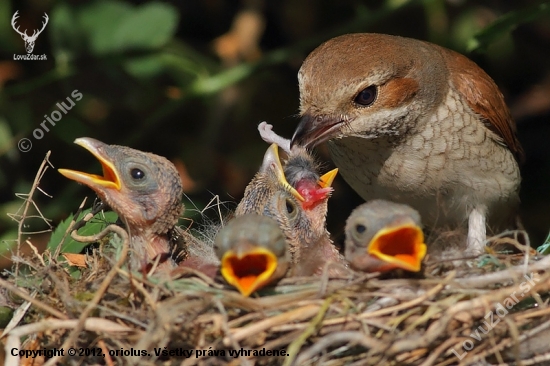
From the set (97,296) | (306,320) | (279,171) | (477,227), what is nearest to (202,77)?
(279,171)

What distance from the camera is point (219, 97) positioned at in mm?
5461

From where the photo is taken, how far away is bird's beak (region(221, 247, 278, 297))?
2.82 metres

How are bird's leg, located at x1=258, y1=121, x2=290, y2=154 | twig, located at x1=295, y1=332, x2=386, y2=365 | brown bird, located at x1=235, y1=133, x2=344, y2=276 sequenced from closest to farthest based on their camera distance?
twig, located at x1=295, y1=332, x2=386, y2=365 → brown bird, located at x1=235, y1=133, x2=344, y2=276 → bird's leg, located at x1=258, y1=121, x2=290, y2=154

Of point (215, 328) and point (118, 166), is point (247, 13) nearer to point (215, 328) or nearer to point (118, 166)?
point (118, 166)

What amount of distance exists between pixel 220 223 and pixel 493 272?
1373 mm

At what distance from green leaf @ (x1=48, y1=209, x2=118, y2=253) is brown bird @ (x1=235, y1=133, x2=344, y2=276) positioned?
62cm

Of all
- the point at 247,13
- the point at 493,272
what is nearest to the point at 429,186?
the point at 493,272

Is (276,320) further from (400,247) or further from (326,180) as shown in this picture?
(326,180)

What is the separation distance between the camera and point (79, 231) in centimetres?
368

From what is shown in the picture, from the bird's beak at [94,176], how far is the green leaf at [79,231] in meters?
0.39

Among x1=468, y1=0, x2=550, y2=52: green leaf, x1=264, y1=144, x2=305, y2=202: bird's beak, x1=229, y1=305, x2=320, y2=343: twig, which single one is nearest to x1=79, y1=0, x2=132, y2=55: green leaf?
x1=264, y1=144, x2=305, y2=202: bird's beak

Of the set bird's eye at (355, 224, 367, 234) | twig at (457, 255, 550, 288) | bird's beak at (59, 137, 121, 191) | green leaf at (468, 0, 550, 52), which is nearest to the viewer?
twig at (457, 255, 550, 288)

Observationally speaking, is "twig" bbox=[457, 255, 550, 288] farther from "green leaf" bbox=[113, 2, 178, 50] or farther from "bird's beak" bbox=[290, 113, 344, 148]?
"green leaf" bbox=[113, 2, 178, 50]

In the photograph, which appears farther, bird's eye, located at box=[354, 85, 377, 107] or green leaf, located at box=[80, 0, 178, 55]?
A: green leaf, located at box=[80, 0, 178, 55]
